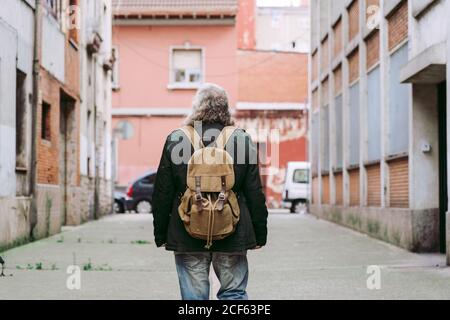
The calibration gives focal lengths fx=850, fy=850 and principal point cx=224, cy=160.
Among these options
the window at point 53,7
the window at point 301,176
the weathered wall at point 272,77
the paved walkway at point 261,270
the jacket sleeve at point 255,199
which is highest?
the weathered wall at point 272,77

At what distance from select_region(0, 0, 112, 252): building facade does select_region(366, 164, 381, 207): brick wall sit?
5890 millimetres

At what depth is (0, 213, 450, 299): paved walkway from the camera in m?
7.87

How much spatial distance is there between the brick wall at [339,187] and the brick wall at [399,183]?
18.5ft

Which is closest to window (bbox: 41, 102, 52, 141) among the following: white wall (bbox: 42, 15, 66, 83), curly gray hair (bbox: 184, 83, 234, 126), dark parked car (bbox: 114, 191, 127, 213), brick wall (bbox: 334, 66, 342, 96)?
white wall (bbox: 42, 15, 66, 83)

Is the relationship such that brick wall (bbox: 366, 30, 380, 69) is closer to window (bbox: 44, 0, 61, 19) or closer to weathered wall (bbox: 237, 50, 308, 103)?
window (bbox: 44, 0, 61, 19)

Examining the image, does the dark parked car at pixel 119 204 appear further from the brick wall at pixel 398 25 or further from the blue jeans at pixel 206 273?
the blue jeans at pixel 206 273

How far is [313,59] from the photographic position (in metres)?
26.0

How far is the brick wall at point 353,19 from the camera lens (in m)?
17.5

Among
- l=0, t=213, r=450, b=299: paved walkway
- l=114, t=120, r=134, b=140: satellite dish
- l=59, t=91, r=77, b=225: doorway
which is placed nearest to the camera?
l=0, t=213, r=450, b=299: paved walkway

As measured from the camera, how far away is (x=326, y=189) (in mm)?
22750

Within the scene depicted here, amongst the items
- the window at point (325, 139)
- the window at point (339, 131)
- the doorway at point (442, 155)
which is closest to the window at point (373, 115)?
the doorway at point (442, 155)

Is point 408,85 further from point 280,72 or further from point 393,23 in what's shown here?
point 280,72

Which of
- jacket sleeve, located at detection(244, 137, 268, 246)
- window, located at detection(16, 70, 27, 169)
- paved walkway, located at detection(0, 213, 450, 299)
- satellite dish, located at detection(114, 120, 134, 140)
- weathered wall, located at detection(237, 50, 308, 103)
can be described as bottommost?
paved walkway, located at detection(0, 213, 450, 299)

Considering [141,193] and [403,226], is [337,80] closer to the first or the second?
[403,226]
